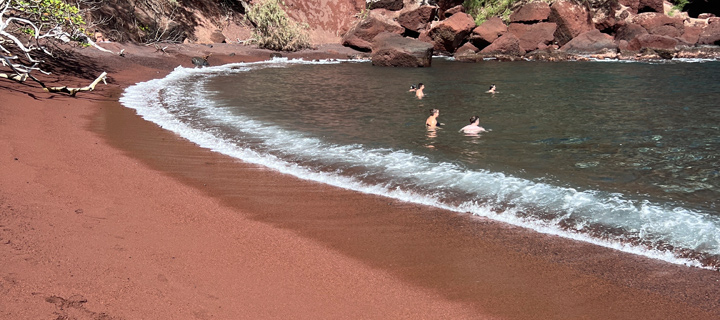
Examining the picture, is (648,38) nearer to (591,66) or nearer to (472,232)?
(591,66)

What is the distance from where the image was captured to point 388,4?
140ft

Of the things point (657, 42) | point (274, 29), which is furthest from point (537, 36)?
point (274, 29)

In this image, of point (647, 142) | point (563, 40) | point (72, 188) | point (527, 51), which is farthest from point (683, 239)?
point (563, 40)

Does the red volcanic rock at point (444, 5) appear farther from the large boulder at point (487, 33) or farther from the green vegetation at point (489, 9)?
the large boulder at point (487, 33)

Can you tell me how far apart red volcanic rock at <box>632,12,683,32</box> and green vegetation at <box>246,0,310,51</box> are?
2377cm

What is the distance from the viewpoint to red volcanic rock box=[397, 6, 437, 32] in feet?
125

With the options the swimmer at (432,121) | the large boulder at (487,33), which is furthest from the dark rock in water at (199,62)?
the large boulder at (487,33)

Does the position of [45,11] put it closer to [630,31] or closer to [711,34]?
[630,31]

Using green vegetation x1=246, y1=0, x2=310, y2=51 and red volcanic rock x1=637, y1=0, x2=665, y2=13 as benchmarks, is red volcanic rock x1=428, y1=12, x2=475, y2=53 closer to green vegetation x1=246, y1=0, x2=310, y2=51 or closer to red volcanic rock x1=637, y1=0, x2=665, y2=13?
green vegetation x1=246, y1=0, x2=310, y2=51

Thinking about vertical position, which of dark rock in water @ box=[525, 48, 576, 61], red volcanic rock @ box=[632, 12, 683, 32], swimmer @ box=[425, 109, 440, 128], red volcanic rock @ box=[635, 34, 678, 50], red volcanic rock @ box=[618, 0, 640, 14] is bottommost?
dark rock in water @ box=[525, 48, 576, 61]

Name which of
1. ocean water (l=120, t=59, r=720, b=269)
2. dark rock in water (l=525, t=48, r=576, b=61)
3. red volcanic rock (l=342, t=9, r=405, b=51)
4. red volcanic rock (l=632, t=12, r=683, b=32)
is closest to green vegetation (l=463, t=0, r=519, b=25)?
dark rock in water (l=525, t=48, r=576, b=61)

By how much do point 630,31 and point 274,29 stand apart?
23.7m

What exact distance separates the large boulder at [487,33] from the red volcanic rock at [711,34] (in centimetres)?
1344

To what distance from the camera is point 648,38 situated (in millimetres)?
33875
